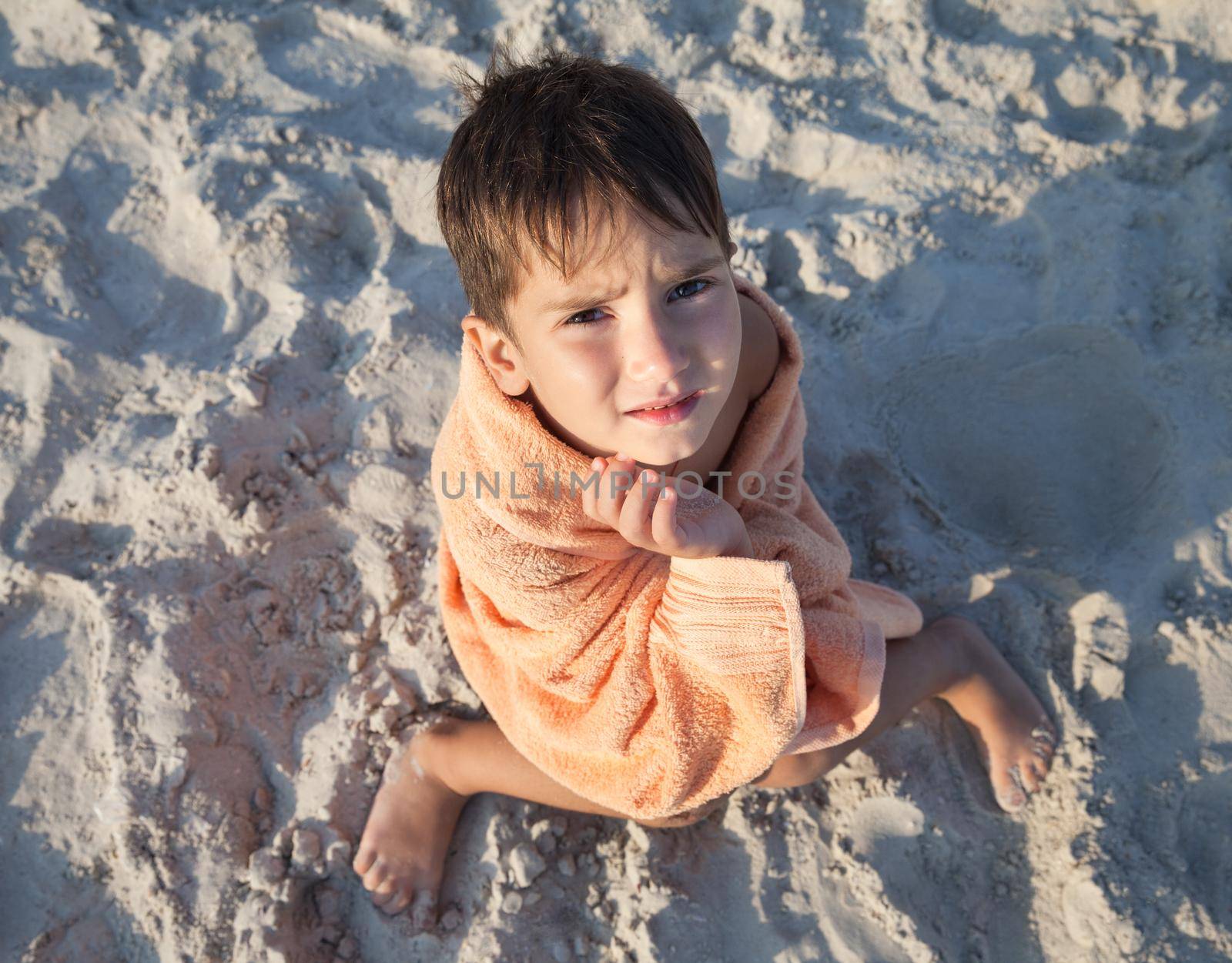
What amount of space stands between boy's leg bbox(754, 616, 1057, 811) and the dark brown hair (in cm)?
97

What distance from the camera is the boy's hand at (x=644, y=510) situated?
122 cm

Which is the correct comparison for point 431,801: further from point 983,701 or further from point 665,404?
point 983,701

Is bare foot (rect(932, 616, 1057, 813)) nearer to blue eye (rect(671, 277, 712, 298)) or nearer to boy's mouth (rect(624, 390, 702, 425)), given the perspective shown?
boy's mouth (rect(624, 390, 702, 425))

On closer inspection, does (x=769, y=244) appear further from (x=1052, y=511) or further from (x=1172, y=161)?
(x=1172, y=161)

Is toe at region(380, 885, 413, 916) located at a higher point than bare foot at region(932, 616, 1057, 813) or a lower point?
lower

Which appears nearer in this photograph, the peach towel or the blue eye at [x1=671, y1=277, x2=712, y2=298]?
Answer: the blue eye at [x1=671, y1=277, x2=712, y2=298]

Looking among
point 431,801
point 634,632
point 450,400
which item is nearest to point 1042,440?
point 634,632

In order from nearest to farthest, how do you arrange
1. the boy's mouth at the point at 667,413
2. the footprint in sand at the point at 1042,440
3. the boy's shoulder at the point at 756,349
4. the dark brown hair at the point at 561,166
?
1. the dark brown hair at the point at 561,166
2. the boy's mouth at the point at 667,413
3. the boy's shoulder at the point at 756,349
4. the footprint in sand at the point at 1042,440

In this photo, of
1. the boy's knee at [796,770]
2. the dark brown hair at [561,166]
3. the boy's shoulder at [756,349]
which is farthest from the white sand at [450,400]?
the dark brown hair at [561,166]

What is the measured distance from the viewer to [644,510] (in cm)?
123

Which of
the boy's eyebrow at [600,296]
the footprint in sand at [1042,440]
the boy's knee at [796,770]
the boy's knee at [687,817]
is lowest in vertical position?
the boy's knee at [687,817]

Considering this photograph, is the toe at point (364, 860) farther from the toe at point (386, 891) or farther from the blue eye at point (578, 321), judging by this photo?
the blue eye at point (578, 321)

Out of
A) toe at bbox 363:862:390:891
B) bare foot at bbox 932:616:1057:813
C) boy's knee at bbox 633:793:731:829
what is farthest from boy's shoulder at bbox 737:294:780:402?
toe at bbox 363:862:390:891

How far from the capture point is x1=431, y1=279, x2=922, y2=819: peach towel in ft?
4.65
